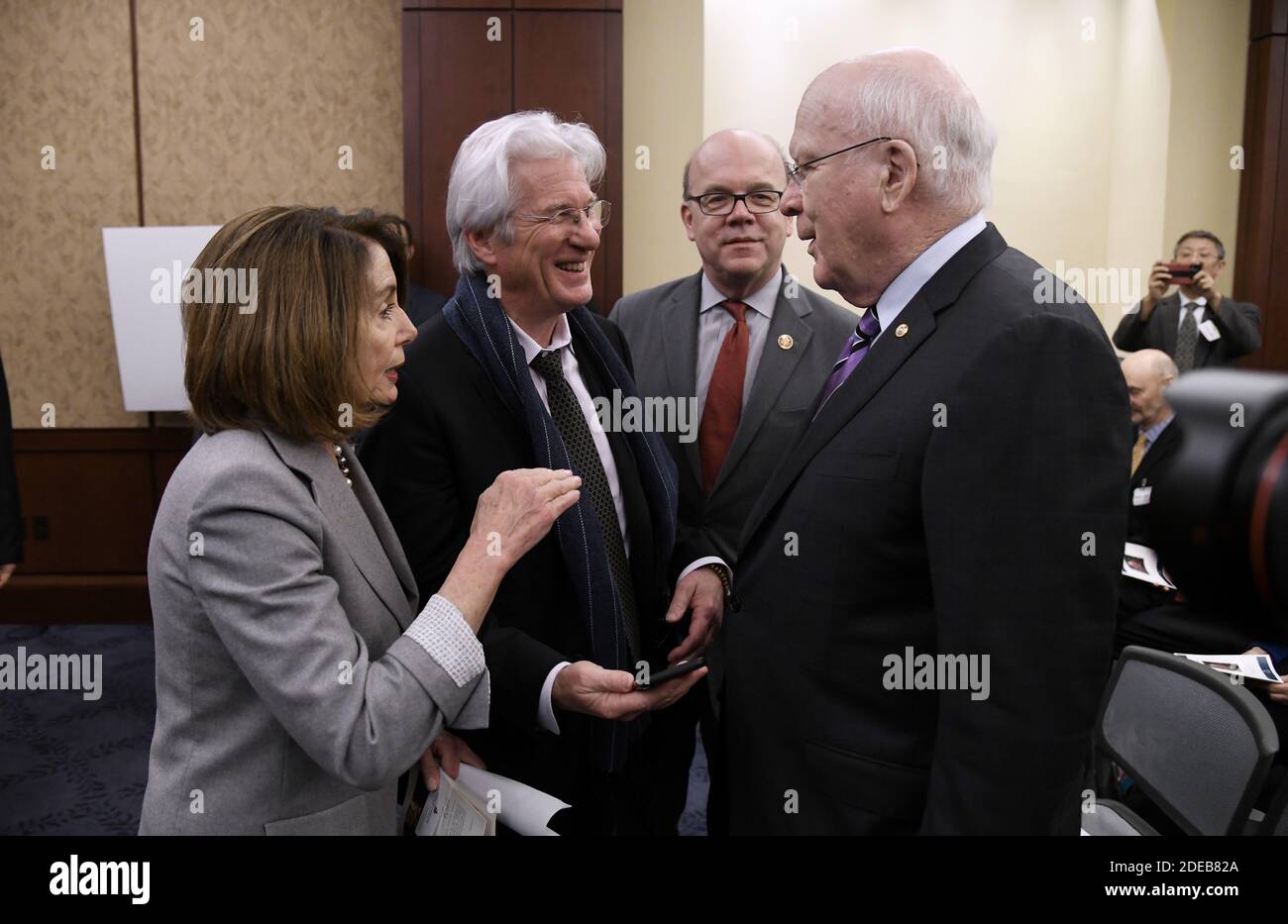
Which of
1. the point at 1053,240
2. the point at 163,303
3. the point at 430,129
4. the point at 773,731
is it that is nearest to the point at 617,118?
the point at 430,129

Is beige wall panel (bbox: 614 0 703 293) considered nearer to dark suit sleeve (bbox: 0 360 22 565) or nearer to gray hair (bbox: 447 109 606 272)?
dark suit sleeve (bbox: 0 360 22 565)

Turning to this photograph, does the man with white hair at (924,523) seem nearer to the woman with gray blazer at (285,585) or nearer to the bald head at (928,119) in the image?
the bald head at (928,119)

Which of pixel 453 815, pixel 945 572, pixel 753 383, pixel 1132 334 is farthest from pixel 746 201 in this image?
pixel 1132 334

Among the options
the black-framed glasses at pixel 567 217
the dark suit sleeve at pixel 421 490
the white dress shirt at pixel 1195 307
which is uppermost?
the black-framed glasses at pixel 567 217

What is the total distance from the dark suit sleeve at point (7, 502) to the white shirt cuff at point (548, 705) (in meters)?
2.33

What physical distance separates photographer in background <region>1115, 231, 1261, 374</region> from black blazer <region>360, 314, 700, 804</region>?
4249mm

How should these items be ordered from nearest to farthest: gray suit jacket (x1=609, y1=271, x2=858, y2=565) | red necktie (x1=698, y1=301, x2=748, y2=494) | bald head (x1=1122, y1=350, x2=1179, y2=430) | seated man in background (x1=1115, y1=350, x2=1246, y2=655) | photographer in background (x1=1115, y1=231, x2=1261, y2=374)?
1. gray suit jacket (x1=609, y1=271, x2=858, y2=565)
2. red necktie (x1=698, y1=301, x2=748, y2=494)
3. seated man in background (x1=1115, y1=350, x2=1246, y2=655)
4. bald head (x1=1122, y1=350, x2=1179, y2=430)
5. photographer in background (x1=1115, y1=231, x2=1261, y2=374)

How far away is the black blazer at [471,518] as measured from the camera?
1464 millimetres

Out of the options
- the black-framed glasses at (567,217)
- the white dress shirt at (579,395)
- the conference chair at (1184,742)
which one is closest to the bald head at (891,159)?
the black-framed glasses at (567,217)

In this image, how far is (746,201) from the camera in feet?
7.62

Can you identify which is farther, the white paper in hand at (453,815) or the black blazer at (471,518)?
the black blazer at (471,518)

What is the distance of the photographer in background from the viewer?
4.75 metres

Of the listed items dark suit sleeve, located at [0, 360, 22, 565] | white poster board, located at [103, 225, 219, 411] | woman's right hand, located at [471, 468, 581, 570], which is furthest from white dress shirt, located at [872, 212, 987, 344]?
white poster board, located at [103, 225, 219, 411]
